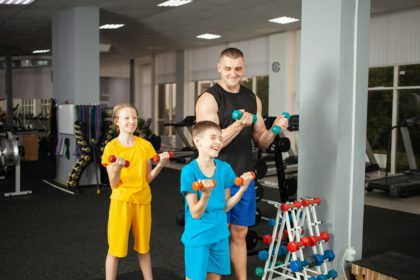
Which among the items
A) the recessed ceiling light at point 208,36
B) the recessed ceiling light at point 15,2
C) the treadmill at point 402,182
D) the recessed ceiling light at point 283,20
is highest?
the recessed ceiling light at point 208,36

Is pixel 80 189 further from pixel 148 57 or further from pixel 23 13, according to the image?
pixel 148 57

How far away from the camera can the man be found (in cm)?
236

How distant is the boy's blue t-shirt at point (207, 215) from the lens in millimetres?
2023

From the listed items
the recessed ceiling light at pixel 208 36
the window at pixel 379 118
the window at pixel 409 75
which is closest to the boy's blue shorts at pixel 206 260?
the window at pixel 409 75

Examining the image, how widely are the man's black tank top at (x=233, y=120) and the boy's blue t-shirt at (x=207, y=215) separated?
326 mm

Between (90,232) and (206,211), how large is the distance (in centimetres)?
275

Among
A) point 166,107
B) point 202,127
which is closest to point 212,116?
point 202,127

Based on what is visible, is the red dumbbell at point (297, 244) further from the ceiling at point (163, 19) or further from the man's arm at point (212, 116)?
the ceiling at point (163, 19)

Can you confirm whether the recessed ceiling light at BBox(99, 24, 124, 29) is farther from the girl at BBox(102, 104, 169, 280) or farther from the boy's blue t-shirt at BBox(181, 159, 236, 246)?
the boy's blue t-shirt at BBox(181, 159, 236, 246)

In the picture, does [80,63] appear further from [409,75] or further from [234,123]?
[409,75]

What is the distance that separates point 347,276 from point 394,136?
593 cm

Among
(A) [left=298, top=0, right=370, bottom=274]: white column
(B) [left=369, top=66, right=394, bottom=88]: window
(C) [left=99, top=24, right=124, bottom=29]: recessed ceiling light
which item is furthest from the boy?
(C) [left=99, top=24, right=124, bottom=29]: recessed ceiling light

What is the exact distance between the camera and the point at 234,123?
89.9 inches

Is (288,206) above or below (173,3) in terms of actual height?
below
